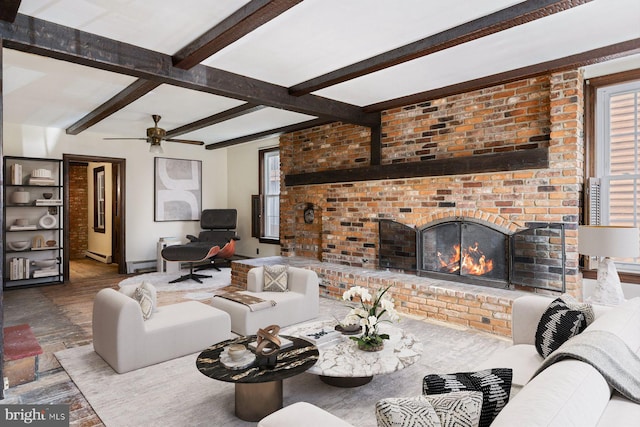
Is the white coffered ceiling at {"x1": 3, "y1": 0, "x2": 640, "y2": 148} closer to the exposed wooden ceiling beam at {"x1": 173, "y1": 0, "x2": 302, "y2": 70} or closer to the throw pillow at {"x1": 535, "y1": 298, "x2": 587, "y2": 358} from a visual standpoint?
the exposed wooden ceiling beam at {"x1": 173, "y1": 0, "x2": 302, "y2": 70}

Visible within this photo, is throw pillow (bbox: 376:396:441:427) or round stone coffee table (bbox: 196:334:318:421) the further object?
round stone coffee table (bbox: 196:334:318:421)

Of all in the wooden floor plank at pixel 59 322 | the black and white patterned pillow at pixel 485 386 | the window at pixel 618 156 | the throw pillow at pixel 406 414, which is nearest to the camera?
the throw pillow at pixel 406 414

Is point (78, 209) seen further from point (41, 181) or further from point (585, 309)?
point (585, 309)

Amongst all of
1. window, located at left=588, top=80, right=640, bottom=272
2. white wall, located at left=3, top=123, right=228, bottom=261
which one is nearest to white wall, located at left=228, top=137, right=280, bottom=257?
white wall, located at left=3, top=123, right=228, bottom=261

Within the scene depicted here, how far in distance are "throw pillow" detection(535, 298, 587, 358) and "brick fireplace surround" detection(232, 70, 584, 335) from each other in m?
1.60

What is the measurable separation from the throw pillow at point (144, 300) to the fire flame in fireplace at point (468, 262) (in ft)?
10.5

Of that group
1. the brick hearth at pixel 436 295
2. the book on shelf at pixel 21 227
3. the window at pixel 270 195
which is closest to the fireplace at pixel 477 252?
the brick hearth at pixel 436 295

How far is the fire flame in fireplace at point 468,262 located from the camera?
4289 mm

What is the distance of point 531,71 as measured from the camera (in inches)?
149

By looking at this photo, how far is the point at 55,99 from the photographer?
4.81m

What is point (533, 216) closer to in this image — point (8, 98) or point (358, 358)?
point (358, 358)

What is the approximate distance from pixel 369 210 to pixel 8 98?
15.5 ft

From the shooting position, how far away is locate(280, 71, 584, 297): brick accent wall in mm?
3727

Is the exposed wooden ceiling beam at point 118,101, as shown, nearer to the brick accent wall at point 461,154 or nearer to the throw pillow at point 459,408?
the brick accent wall at point 461,154
